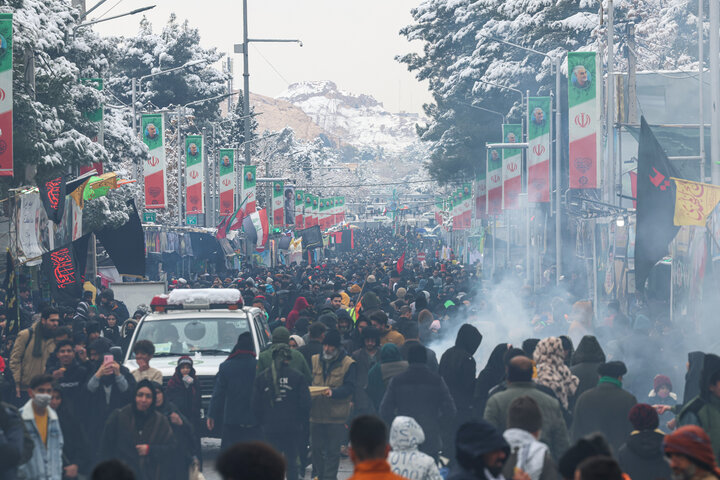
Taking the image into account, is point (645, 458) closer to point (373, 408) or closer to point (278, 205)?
point (373, 408)

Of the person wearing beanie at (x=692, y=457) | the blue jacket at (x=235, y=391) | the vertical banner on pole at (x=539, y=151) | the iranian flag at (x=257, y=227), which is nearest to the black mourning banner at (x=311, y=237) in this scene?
the iranian flag at (x=257, y=227)

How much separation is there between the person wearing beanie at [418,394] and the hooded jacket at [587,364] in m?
1.15

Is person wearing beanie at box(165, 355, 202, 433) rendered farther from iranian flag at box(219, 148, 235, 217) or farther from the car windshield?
iranian flag at box(219, 148, 235, 217)

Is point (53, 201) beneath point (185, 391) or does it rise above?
above

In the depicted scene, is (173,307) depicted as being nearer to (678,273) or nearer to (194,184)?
(678,273)

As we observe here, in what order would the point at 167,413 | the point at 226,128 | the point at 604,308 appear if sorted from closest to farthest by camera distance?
the point at 167,413 → the point at 604,308 → the point at 226,128

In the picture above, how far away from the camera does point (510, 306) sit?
28.8 m

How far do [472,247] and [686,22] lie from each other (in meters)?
17.6

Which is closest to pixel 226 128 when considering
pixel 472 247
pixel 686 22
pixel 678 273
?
pixel 472 247

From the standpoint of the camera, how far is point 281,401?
10.8m

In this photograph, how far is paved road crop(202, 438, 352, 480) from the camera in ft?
41.6

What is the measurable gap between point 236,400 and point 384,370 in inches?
58.8

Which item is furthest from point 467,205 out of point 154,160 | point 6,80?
point 6,80

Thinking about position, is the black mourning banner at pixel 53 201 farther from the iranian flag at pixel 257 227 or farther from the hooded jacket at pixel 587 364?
the iranian flag at pixel 257 227
